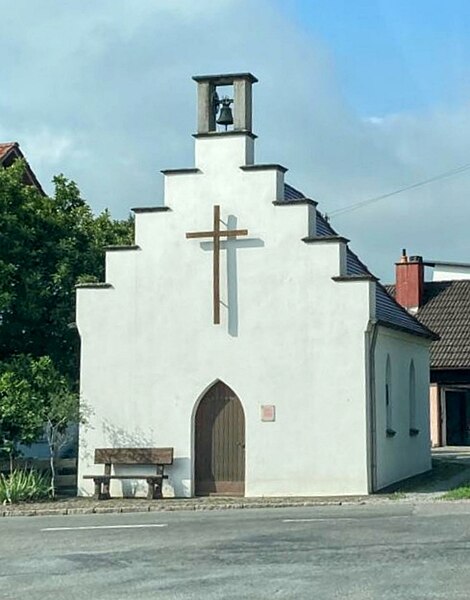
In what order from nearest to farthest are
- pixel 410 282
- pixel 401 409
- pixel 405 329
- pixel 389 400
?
pixel 389 400 < pixel 405 329 < pixel 401 409 < pixel 410 282

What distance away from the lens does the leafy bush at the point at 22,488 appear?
24.0 metres

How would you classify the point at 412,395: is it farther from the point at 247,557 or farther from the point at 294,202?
the point at 247,557

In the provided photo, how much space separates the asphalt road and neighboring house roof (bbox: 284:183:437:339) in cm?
719

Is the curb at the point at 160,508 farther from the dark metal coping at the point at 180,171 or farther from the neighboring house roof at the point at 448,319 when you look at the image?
the neighboring house roof at the point at 448,319

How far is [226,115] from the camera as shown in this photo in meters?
25.7

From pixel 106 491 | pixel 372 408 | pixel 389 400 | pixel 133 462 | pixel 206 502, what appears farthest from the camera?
pixel 389 400

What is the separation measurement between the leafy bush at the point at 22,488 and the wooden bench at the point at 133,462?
1022 millimetres

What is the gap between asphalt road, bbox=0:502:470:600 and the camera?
38.0 feet

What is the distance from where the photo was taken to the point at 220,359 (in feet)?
81.9

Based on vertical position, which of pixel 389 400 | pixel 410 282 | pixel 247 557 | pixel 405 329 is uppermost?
pixel 410 282

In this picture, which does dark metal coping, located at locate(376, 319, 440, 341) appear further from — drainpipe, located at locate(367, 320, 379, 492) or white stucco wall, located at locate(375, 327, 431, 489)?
drainpipe, located at locate(367, 320, 379, 492)

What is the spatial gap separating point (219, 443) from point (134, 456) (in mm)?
1815

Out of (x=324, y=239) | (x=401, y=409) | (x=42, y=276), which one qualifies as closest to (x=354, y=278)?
(x=324, y=239)

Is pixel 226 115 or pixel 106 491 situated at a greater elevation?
pixel 226 115
